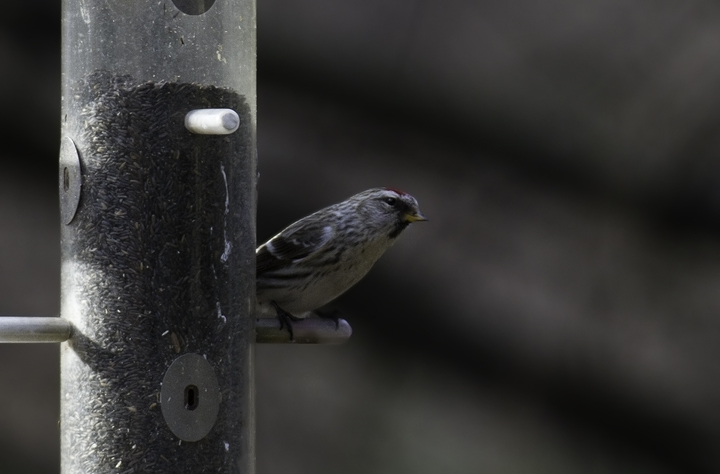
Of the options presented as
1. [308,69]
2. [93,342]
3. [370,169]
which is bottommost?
[93,342]

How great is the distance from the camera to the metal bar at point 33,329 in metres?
2.90

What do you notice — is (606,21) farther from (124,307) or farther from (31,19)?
(124,307)

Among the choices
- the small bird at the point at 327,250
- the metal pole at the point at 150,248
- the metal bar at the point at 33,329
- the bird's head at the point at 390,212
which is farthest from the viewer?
the bird's head at the point at 390,212

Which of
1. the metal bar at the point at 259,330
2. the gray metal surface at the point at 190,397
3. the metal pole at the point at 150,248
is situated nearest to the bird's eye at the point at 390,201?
the metal bar at the point at 259,330

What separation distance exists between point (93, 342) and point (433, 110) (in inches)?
146

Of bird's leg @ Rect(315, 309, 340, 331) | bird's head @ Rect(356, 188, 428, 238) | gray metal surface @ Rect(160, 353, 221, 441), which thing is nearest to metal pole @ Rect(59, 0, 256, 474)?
gray metal surface @ Rect(160, 353, 221, 441)

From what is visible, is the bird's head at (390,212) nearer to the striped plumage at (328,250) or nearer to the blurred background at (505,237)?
the striped plumage at (328,250)

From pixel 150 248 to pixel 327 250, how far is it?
1084mm

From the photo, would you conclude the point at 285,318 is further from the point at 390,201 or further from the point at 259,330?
the point at 390,201

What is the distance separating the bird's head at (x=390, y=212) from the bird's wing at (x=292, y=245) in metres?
0.14

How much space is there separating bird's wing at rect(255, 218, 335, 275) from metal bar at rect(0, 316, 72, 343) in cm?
93

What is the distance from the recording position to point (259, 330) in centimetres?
346

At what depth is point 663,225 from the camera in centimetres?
657

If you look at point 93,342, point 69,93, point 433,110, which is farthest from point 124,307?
point 433,110
